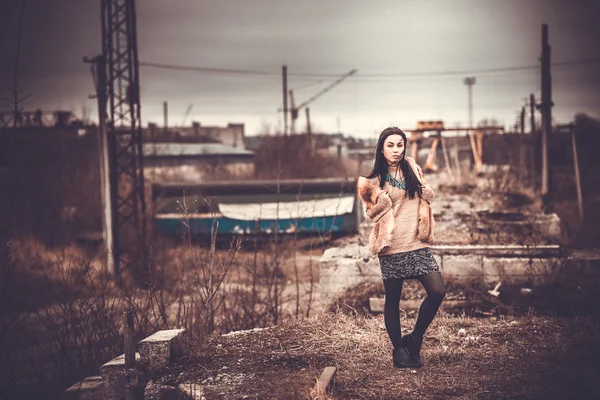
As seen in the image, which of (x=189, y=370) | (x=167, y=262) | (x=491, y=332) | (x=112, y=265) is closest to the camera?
(x=189, y=370)

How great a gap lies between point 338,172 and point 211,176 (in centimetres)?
797

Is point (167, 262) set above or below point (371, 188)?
below

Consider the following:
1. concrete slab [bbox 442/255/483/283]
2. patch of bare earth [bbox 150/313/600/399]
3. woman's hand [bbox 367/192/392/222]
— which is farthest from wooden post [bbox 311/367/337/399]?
concrete slab [bbox 442/255/483/283]

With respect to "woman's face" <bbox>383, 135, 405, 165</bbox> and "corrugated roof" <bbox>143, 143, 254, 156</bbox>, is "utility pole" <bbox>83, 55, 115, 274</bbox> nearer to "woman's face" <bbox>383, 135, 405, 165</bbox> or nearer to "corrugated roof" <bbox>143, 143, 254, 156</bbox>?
"woman's face" <bbox>383, 135, 405, 165</bbox>

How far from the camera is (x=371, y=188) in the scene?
4.41m

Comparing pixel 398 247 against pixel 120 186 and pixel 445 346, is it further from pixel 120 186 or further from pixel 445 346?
pixel 120 186

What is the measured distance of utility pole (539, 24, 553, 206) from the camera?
1418 cm

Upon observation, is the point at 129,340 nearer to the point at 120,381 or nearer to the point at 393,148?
the point at 120,381

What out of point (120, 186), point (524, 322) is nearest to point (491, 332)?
point (524, 322)

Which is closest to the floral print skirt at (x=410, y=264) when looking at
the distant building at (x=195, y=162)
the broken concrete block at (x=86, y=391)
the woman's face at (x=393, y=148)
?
the woman's face at (x=393, y=148)

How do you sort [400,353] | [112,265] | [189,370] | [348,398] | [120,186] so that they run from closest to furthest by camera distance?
[348,398] → [400,353] → [189,370] → [112,265] → [120,186]

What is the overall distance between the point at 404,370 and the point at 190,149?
3823 cm

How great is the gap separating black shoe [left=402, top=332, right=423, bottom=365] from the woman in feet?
0.29

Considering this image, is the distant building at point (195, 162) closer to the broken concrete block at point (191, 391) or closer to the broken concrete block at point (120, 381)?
the broken concrete block at point (120, 381)
